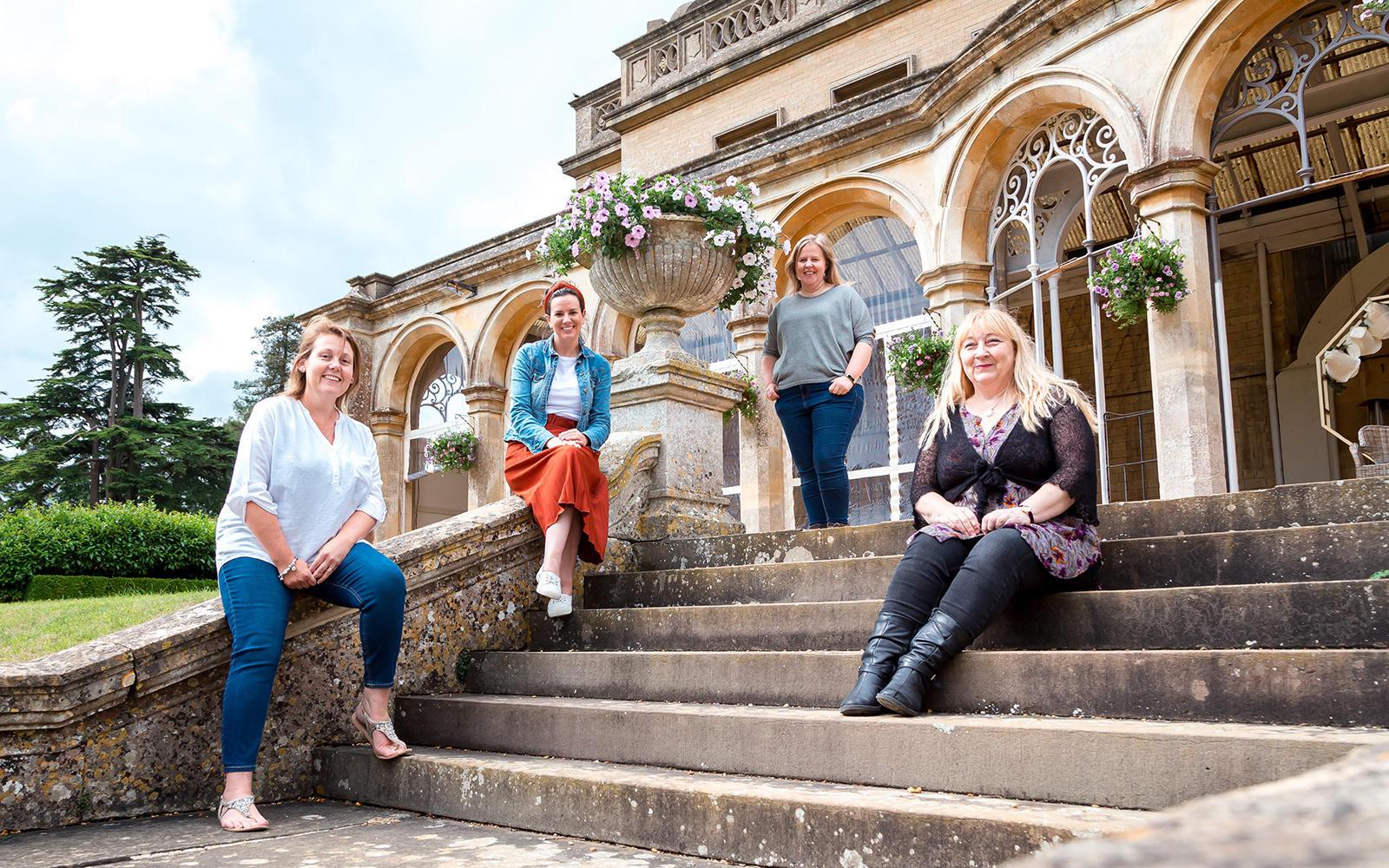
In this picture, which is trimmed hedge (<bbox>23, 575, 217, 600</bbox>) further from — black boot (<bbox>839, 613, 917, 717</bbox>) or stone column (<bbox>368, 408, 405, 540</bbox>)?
black boot (<bbox>839, 613, 917, 717</bbox>)

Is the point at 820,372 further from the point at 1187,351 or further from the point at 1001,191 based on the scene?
the point at 1001,191

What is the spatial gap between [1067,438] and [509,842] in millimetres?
2084

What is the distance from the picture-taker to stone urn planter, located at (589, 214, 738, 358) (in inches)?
202

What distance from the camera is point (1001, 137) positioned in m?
8.36

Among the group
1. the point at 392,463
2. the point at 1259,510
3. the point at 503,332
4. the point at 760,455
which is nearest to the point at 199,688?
the point at 1259,510

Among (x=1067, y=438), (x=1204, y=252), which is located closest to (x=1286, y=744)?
(x=1067, y=438)

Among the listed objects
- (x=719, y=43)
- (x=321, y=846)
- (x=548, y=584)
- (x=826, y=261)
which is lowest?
(x=321, y=846)

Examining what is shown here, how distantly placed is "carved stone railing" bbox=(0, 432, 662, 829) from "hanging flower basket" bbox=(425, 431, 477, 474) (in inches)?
359

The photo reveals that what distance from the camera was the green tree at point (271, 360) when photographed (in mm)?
25391

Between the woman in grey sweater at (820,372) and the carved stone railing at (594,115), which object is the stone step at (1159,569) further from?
the carved stone railing at (594,115)

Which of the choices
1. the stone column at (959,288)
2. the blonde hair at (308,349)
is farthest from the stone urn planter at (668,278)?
the stone column at (959,288)

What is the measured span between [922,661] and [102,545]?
35.7 feet

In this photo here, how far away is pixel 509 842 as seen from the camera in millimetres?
2682

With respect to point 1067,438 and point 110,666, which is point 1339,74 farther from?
point 110,666
